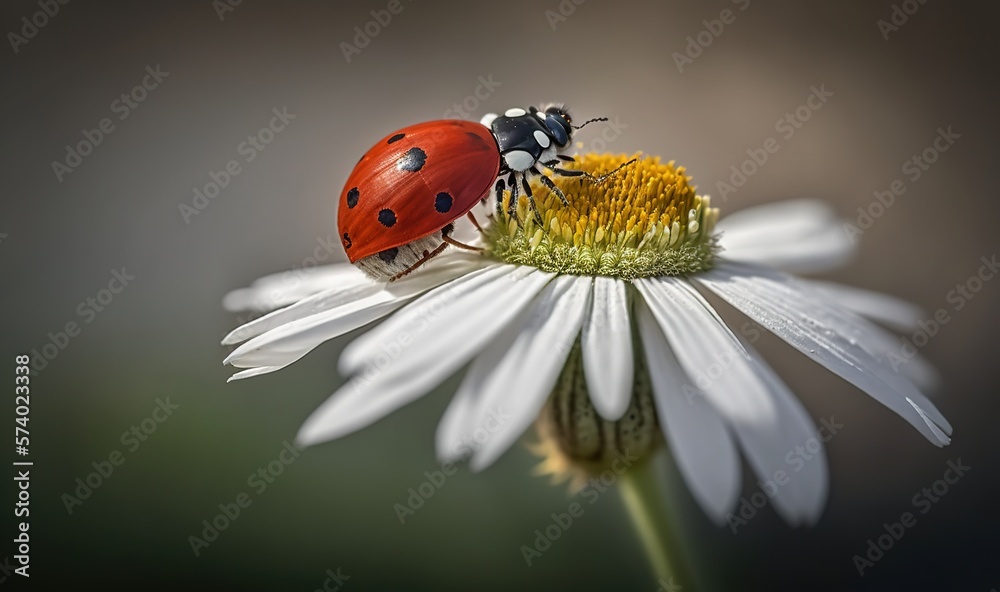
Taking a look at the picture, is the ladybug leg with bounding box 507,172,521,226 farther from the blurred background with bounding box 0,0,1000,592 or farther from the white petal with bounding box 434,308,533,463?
the blurred background with bounding box 0,0,1000,592

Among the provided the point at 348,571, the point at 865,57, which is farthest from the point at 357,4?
the point at 348,571

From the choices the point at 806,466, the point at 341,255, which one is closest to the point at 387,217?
the point at 806,466

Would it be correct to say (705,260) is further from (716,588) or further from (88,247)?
(88,247)

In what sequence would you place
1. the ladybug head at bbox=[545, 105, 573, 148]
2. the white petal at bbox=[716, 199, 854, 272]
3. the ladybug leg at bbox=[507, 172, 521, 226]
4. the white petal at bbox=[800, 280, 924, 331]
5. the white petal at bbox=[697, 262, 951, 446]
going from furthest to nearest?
the white petal at bbox=[716, 199, 854, 272] → the white petal at bbox=[800, 280, 924, 331] → the ladybug head at bbox=[545, 105, 573, 148] → the ladybug leg at bbox=[507, 172, 521, 226] → the white petal at bbox=[697, 262, 951, 446]

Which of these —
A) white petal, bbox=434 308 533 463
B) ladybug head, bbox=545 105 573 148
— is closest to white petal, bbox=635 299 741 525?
white petal, bbox=434 308 533 463

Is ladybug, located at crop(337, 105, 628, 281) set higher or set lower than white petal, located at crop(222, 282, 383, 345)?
higher

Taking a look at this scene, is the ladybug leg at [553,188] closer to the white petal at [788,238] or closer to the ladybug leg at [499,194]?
the ladybug leg at [499,194]
